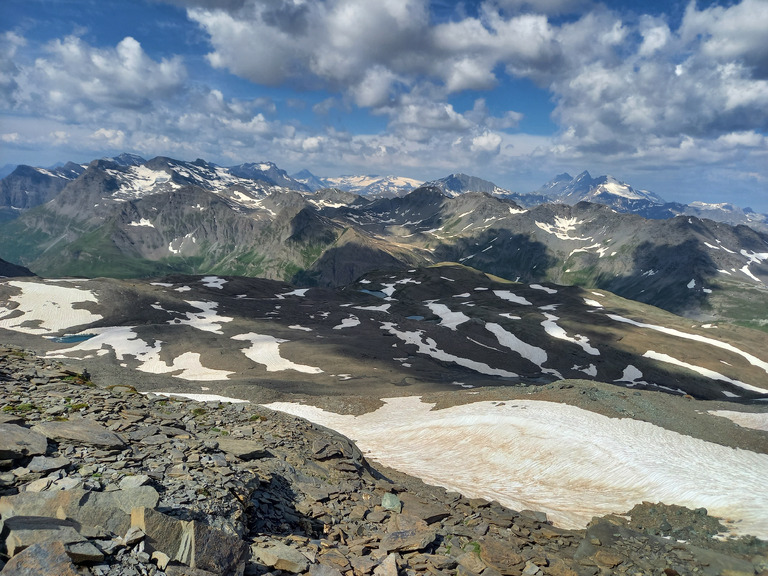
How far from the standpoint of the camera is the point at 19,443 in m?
11.5

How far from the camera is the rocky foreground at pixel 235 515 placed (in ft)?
29.0

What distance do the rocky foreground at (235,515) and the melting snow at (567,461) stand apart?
1973mm

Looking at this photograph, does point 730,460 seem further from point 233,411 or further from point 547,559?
point 233,411

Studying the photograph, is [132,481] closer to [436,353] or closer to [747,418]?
[747,418]

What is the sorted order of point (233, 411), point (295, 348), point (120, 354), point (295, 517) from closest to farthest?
point (295, 517) → point (233, 411) → point (120, 354) → point (295, 348)

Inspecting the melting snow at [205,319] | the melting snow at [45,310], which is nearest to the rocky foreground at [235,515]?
the melting snow at [205,319]

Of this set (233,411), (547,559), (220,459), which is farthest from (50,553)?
(233,411)

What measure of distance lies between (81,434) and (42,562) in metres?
7.69

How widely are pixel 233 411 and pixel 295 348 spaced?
6418 centimetres

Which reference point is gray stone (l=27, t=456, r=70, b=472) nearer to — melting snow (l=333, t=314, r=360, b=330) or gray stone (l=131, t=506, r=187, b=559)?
gray stone (l=131, t=506, r=187, b=559)

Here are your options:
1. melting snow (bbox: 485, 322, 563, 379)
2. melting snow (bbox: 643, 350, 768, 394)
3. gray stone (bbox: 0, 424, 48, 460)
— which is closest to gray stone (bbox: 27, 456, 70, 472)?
gray stone (bbox: 0, 424, 48, 460)

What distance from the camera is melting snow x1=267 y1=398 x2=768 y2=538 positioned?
2264 centimetres

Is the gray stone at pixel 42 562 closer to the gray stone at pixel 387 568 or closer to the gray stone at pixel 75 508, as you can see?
the gray stone at pixel 75 508

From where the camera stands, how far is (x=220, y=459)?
14.8 meters
